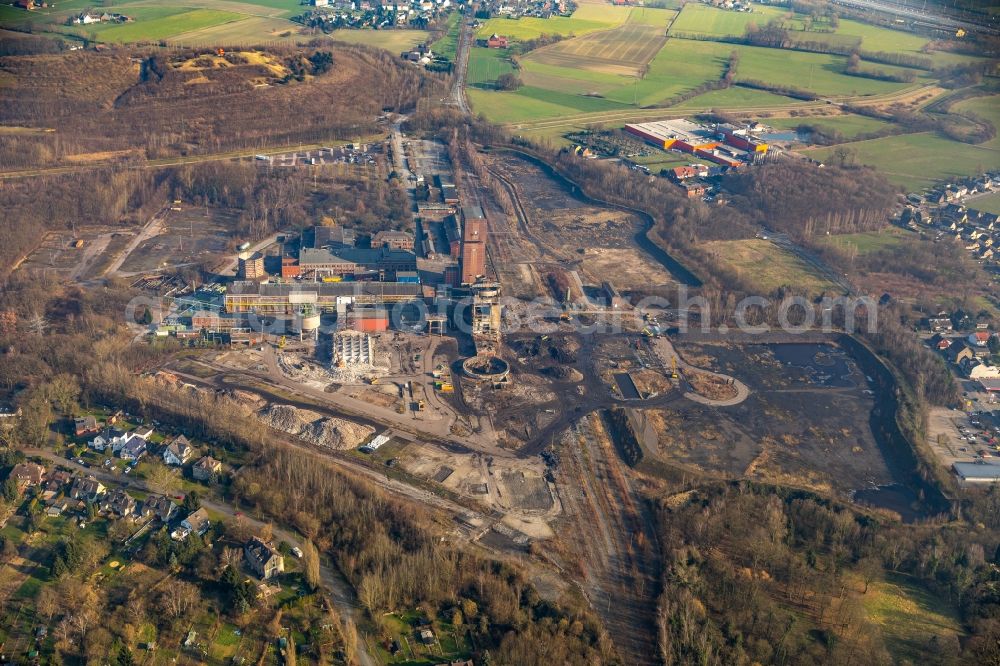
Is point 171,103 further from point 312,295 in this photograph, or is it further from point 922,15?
point 922,15

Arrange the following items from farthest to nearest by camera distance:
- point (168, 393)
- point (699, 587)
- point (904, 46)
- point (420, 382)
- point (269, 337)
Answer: point (904, 46), point (269, 337), point (420, 382), point (168, 393), point (699, 587)

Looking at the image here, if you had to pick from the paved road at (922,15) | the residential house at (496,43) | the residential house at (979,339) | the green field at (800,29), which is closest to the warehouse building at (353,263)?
the residential house at (979,339)

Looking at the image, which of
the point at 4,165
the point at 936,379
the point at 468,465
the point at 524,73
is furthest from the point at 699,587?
the point at 524,73

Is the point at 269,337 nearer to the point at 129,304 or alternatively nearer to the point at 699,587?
the point at 129,304

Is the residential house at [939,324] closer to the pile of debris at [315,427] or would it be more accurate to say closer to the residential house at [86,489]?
the pile of debris at [315,427]

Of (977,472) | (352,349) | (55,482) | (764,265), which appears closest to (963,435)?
(977,472)

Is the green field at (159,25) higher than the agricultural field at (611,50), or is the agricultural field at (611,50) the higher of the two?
the green field at (159,25)
